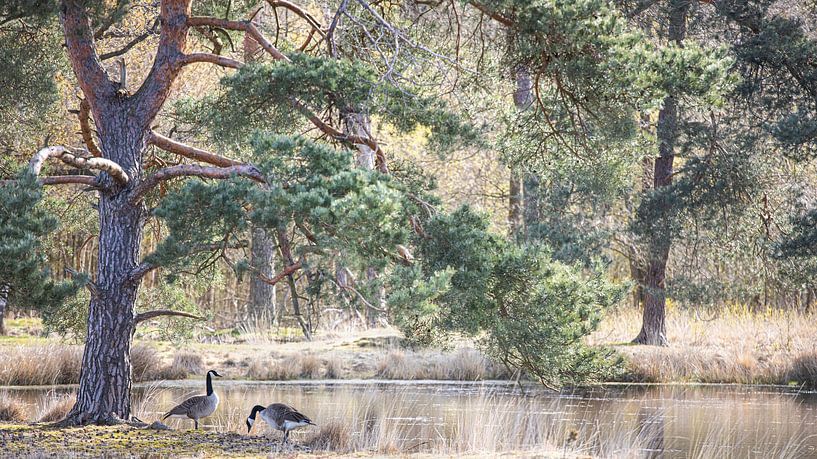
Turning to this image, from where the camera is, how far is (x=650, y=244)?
643 inches

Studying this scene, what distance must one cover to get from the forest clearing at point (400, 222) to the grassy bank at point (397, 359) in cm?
5

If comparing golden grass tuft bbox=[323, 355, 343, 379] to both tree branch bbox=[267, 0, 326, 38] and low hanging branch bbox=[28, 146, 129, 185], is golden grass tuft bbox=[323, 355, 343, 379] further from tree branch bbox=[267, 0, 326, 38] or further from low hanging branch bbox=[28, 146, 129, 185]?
low hanging branch bbox=[28, 146, 129, 185]

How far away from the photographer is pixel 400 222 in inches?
292

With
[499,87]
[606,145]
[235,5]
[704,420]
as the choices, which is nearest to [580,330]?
[606,145]

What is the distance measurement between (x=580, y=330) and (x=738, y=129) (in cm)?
818

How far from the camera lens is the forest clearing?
294 inches

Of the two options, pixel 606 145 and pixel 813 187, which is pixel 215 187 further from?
pixel 813 187

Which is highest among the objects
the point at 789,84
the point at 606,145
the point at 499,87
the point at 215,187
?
the point at 789,84

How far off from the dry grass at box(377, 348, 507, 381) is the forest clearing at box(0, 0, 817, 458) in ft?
0.13

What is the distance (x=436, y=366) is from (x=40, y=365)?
618cm

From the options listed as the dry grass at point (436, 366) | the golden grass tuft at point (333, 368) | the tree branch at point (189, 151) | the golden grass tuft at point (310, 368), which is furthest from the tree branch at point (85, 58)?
the dry grass at point (436, 366)

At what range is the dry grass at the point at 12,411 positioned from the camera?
411 inches

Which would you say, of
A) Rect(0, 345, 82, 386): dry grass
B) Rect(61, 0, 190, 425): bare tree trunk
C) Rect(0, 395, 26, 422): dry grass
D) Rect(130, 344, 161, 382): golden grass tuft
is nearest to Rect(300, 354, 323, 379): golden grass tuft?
Rect(130, 344, 161, 382): golden grass tuft

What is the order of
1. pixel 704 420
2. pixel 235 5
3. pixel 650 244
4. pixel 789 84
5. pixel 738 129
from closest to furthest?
pixel 235 5
pixel 704 420
pixel 789 84
pixel 738 129
pixel 650 244
